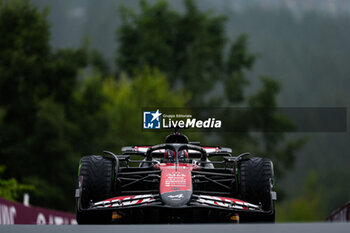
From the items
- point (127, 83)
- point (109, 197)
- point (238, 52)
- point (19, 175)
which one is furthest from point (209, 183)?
point (238, 52)

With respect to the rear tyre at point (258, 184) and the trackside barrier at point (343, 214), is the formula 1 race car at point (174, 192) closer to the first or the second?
the rear tyre at point (258, 184)

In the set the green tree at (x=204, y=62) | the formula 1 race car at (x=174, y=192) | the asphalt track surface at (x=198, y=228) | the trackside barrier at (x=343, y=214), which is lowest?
the trackside barrier at (x=343, y=214)

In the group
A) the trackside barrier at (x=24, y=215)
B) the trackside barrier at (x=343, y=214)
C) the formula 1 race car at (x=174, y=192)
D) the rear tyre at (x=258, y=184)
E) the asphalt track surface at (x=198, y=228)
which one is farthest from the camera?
the trackside barrier at (x=343, y=214)

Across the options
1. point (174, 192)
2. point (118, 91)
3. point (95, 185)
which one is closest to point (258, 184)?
point (174, 192)

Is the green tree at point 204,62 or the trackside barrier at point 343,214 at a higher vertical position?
the green tree at point 204,62

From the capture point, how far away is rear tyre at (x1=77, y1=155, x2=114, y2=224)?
32.1ft

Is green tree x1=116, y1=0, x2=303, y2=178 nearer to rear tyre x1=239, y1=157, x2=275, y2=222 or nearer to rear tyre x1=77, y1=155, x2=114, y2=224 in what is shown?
rear tyre x1=239, y1=157, x2=275, y2=222

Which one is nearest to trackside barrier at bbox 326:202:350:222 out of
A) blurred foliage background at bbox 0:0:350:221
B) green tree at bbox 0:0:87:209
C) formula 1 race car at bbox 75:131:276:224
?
formula 1 race car at bbox 75:131:276:224

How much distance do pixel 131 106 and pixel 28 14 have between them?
9.38 m

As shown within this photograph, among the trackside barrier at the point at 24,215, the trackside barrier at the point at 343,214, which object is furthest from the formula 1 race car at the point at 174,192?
the trackside barrier at the point at 343,214

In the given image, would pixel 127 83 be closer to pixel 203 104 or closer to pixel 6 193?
pixel 203 104

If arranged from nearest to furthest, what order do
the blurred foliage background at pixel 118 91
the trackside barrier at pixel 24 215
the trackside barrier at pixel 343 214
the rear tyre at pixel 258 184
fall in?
the rear tyre at pixel 258 184 < the trackside barrier at pixel 24 215 < the trackside barrier at pixel 343 214 < the blurred foliage background at pixel 118 91

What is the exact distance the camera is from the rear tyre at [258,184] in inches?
384

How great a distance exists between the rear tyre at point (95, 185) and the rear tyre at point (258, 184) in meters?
1.77
